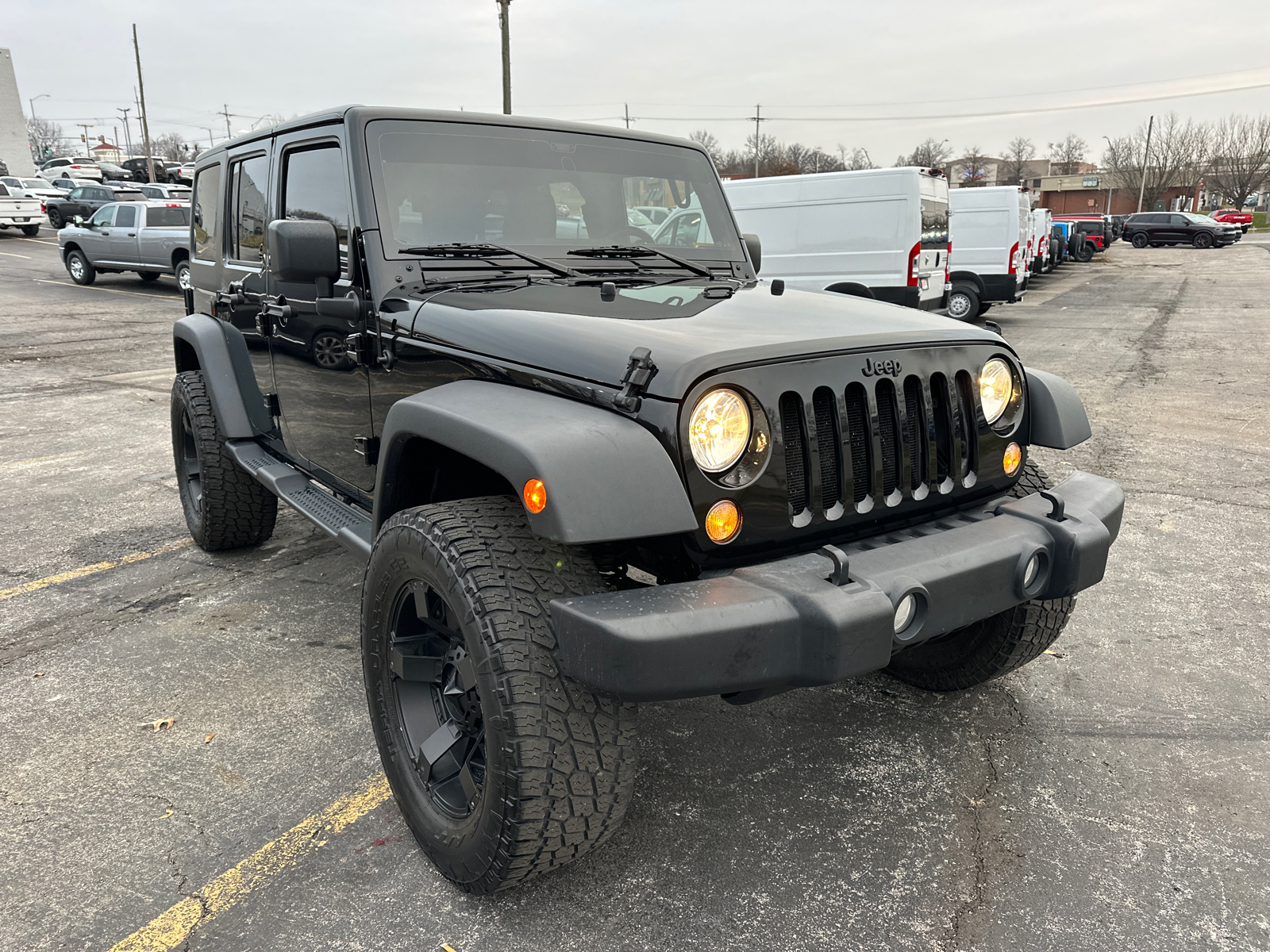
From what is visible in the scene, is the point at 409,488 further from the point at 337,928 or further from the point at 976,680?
the point at 976,680

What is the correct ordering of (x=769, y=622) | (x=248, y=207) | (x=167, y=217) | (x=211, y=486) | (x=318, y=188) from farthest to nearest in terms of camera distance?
(x=167, y=217) < (x=211, y=486) < (x=248, y=207) < (x=318, y=188) < (x=769, y=622)

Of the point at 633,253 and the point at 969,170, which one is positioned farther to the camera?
the point at 969,170

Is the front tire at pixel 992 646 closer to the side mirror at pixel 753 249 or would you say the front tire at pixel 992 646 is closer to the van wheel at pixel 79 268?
the side mirror at pixel 753 249

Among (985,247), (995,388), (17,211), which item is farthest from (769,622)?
(17,211)

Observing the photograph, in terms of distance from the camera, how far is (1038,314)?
16.6m

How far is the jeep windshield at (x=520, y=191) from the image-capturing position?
2.95 m

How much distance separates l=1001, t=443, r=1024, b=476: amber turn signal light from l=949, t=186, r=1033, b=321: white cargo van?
511 inches

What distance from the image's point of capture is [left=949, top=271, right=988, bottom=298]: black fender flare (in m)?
15.1

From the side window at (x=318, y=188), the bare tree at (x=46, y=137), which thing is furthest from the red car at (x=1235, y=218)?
the bare tree at (x=46, y=137)

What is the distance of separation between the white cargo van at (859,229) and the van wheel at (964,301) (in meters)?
2.81

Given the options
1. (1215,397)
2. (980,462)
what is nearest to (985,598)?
(980,462)

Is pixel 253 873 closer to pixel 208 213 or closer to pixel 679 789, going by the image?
pixel 679 789

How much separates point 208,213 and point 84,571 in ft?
6.17

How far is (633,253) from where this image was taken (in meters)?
3.18
